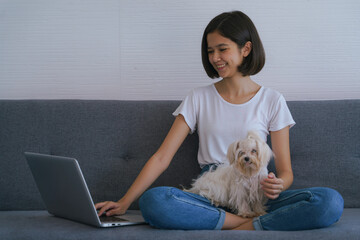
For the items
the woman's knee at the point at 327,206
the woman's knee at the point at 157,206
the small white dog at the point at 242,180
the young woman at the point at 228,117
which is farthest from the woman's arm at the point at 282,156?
the woman's knee at the point at 157,206

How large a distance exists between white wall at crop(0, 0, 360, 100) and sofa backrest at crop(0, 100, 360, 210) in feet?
1.09

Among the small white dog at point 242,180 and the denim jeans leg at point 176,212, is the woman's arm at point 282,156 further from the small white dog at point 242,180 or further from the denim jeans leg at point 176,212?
the denim jeans leg at point 176,212

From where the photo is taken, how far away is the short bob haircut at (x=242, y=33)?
1.87 m

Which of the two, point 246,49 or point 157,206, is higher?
point 246,49

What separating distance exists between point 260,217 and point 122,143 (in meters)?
0.82

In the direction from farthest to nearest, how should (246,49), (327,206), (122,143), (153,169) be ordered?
1. (122,143)
2. (246,49)
3. (153,169)
4. (327,206)

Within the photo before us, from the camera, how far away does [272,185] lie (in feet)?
5.12

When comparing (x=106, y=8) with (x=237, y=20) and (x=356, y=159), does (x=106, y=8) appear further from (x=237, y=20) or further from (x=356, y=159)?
(x=356, y=159)

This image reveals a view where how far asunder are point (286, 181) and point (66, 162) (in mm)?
906

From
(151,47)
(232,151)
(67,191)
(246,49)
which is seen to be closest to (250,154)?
(232,151)

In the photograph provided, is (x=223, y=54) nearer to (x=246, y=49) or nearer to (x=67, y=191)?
(x=246, y=49)

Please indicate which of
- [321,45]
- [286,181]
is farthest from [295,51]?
[286,181]

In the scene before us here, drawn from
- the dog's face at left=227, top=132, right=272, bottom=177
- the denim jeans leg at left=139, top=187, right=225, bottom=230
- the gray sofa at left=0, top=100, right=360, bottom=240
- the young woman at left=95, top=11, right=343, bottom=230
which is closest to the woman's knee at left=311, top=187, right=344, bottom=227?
the young woman at left=95, top=11, right=343, bottom=230

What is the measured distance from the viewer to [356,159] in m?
2.01
